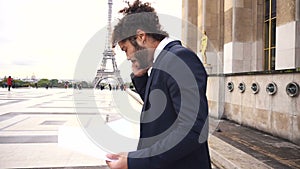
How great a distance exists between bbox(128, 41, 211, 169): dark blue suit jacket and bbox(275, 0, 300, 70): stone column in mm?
7356

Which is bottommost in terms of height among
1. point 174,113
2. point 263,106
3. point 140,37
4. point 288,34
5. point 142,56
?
point 263,106

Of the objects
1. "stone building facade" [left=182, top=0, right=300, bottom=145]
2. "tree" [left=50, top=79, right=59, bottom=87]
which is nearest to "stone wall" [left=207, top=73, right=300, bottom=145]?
"stone building facade" [left=182, top=0, right=300, bottom=145]

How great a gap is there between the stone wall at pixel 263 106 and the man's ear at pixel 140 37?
19.1ft

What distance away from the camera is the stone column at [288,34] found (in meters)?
7.12

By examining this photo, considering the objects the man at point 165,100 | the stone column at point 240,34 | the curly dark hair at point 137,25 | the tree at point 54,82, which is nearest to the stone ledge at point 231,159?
the man at point 165,100

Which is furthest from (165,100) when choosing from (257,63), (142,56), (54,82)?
(54,82)

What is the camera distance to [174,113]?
4.16 ft

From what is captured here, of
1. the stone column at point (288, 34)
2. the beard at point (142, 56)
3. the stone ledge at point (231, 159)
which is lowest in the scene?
the stone ledge at point (231, 159)

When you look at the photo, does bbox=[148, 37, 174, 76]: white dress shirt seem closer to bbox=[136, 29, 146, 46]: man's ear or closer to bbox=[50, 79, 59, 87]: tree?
bbox=[136, 29, 146, 46]: man's ear

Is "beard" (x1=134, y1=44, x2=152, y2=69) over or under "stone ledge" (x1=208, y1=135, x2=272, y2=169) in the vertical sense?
over

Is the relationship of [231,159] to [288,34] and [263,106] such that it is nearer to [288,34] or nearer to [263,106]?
[263,106]

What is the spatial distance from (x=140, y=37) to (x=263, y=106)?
22.9ft

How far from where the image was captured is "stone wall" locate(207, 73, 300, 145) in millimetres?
6039

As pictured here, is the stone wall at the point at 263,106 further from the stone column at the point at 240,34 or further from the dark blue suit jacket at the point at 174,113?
the dark blue suit jacket at the point at 174,113
